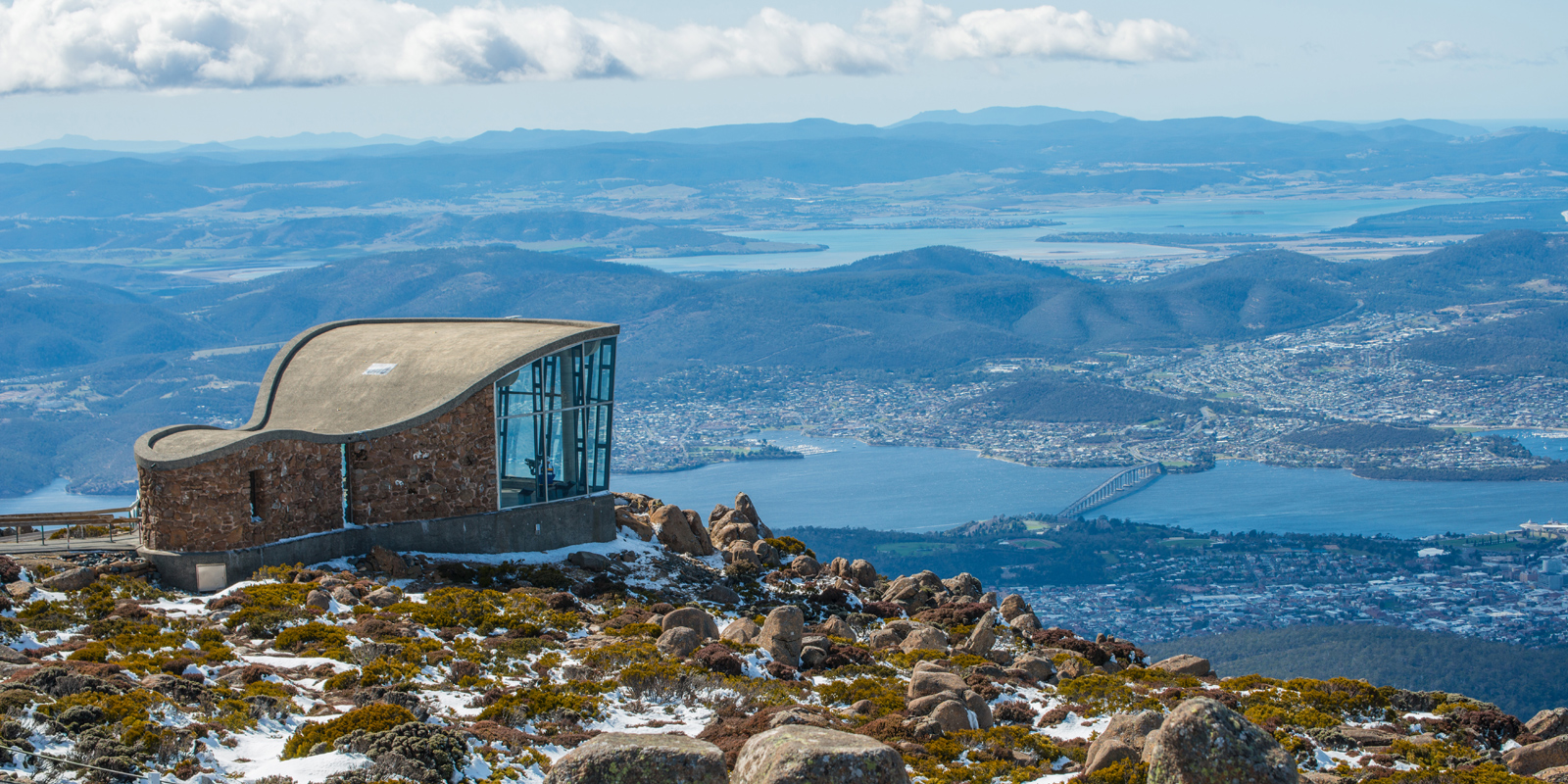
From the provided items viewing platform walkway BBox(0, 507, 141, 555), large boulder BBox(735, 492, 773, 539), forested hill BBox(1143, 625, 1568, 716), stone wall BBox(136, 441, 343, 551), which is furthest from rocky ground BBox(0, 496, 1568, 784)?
forested hill BBox(1143, 625, 1568, 716)

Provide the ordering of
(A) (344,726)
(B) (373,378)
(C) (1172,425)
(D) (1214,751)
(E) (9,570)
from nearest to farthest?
(D) (1214,751)
(A) (344,726)
(E) (9,570)
(B) (373,378)
(C) (1172,425)

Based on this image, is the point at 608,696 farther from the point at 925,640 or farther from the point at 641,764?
the point at 925,640

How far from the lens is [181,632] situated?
71.7ft

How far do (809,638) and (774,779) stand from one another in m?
13.6

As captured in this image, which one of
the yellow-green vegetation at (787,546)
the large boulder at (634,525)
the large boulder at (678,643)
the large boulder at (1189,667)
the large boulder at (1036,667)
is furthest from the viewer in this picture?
the yellow-green vegetation at (787,546)

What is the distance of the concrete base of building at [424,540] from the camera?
88.1 feet

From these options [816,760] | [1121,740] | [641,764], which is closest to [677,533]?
[1121,740]

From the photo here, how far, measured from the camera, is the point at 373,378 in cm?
3225

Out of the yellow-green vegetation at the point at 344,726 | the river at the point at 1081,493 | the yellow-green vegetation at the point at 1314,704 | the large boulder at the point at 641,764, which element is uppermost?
the large boulder at the point at 641,764

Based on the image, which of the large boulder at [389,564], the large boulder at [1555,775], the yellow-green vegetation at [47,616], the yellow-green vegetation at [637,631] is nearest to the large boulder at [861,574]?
the yellow-green vegetation at [637,631]

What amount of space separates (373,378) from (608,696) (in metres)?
14.8

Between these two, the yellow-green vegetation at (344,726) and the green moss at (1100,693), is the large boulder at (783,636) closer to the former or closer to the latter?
the green moss at (1100,693)

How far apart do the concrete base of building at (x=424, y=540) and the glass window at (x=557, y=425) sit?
0.48 m

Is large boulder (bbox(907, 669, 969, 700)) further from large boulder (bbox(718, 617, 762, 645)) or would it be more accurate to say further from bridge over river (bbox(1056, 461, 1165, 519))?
bridge over river (bbox(1056, 461, 1165, 519))
